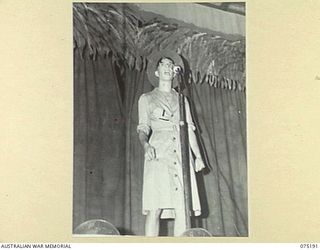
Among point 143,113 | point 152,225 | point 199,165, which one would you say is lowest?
point 152,225

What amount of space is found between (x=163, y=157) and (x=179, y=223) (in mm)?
134

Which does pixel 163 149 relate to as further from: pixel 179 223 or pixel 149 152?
pixel 179 223

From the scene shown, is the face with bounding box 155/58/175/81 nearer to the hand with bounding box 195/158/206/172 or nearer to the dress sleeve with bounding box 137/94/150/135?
Result: the dress sleeve with bounding box 137/94/150/135

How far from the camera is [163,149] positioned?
96cm

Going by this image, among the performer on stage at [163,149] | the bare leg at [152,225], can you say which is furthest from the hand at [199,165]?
the bare leg at [152,225]

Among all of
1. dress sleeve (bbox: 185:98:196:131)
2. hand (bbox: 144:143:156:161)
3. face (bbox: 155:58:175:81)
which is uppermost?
face (bbox: 155:58:175:81)

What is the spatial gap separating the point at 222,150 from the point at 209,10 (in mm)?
282

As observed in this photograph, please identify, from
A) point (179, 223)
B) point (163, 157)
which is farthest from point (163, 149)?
point (179, 223)

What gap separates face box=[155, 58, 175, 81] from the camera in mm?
973

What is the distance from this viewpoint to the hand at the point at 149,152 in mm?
953

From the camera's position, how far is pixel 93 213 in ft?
3.14

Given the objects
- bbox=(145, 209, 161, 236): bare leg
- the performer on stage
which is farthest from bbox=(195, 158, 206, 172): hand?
bbox=(145, 209, 161, 236): bare leg

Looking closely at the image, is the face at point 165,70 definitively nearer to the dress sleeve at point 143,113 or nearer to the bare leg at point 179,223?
the dress sleeve at point 143,113

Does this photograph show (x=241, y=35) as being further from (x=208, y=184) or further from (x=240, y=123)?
(x=208, y=184)
